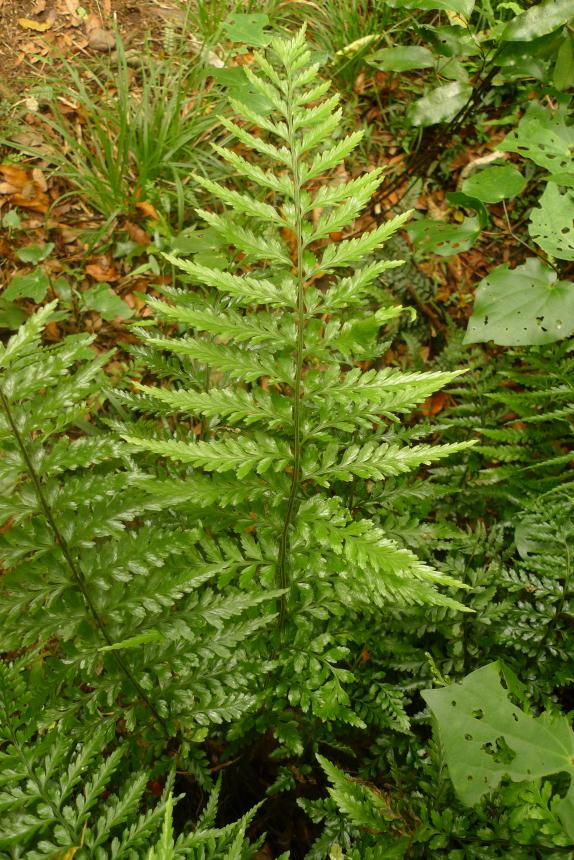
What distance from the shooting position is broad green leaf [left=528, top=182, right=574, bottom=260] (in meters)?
2.14

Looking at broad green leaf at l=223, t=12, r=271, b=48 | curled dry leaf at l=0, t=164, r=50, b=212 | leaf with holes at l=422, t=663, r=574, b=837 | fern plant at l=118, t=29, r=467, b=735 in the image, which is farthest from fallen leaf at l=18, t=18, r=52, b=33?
leaf with holes at l=422, t=663, r=574, b=837

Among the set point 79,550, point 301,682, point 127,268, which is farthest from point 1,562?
point 127,268

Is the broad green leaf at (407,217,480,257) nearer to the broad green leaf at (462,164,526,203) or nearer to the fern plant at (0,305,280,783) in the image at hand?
the broad green leaf at (462,164,526,203)

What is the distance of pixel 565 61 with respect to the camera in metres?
2.41

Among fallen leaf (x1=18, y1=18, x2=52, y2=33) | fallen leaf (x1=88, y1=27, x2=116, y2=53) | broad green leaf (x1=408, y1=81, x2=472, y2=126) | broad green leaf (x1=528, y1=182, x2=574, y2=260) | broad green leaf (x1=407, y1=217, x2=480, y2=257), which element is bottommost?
broad green leaf (x1=407, y1=217, x2=480, y2=257)

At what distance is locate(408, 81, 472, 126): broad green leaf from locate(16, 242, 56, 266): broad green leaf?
177 centimetres

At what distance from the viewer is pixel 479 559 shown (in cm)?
196

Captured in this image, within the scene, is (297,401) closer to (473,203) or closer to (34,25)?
(473,203)

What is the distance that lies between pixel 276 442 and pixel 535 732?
2.84ft

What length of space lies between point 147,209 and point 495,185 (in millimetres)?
1694

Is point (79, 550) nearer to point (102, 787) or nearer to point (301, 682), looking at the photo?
point (102, 787)

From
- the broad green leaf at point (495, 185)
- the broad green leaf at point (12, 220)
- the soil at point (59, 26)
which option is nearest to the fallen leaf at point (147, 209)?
the broad green leaf at point (12, 220)

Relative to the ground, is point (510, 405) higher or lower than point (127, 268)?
lower

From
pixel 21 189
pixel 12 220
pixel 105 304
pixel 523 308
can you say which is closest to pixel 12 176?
pixel 21 189
